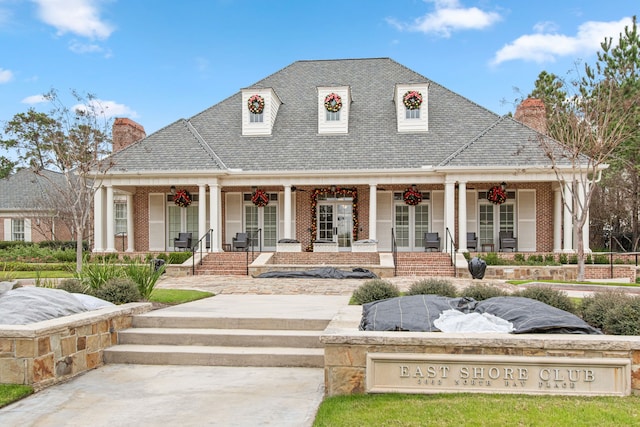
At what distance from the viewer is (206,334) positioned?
708 centimetres

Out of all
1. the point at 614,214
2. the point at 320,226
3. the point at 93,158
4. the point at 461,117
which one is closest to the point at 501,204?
the point at 461,117

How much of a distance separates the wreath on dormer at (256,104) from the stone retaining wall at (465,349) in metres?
19.7

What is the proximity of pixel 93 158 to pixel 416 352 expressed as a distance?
54.2 feet

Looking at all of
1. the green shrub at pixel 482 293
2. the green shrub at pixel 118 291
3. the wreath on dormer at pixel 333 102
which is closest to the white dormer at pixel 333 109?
the wreath on dormer at pixel 333 102

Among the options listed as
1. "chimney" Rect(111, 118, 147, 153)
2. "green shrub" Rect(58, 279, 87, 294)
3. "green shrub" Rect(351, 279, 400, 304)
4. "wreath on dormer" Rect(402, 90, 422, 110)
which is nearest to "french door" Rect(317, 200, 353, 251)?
"wreath on dormer" Rect(402, 90, 422, 110)

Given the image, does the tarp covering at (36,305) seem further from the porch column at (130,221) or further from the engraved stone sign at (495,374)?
the porch column at (130,221)

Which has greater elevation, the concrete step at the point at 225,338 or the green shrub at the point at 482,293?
the green shrub at the point at 482,293

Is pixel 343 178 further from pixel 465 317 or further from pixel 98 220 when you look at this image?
pixel 465 317

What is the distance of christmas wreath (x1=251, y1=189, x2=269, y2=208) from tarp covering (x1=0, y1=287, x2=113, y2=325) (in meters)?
14.9

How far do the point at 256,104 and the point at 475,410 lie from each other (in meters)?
20.7

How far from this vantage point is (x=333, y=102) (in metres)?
23.4

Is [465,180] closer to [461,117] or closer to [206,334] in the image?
[461,117]

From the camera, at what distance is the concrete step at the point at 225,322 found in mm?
7379

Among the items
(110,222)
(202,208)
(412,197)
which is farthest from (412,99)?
(110,222)
